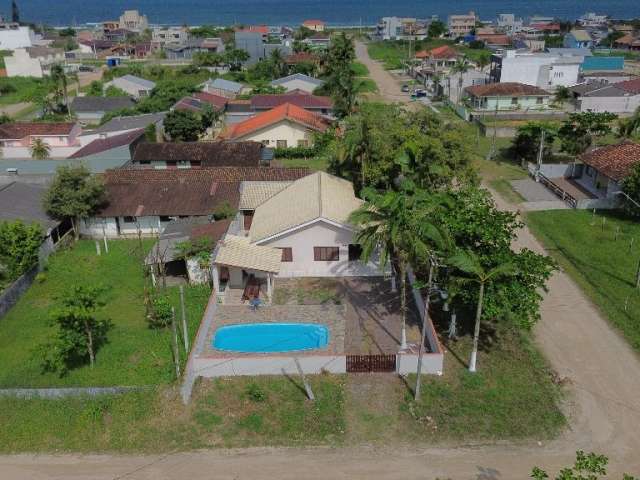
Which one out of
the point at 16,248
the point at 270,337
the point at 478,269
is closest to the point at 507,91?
the point at 478,269

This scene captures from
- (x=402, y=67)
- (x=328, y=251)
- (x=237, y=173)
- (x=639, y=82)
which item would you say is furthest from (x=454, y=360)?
(x=402, y=67)

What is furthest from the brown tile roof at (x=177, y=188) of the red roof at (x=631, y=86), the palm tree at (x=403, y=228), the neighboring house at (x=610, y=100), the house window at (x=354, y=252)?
the red roof at (x=631, y=86)

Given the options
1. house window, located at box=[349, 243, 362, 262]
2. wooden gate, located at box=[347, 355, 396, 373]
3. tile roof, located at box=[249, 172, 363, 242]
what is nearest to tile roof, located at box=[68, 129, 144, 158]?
tile roof, located at box=[249, 172, 363, 242]

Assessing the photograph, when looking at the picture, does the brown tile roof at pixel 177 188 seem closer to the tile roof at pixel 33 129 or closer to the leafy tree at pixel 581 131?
the tile roof at pixel 33 129

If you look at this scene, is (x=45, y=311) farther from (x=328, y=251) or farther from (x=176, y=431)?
(x=328, y=251)

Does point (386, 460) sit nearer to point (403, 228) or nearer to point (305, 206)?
point (403, 228)

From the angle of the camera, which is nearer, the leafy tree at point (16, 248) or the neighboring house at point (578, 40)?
the leafy tree at point (16, 248)
